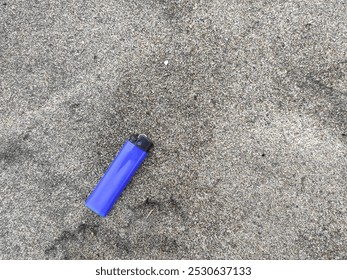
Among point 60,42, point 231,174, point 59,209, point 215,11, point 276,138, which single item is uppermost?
point 215,11

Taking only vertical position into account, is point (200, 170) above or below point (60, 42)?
below

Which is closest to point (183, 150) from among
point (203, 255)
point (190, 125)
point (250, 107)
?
point (190, 125)

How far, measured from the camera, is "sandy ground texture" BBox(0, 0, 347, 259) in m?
1.40

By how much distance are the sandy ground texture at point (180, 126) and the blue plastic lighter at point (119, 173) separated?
2.7 inches

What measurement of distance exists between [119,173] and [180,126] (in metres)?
0.31

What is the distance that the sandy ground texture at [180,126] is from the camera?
4.59ft

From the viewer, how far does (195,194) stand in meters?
1.42

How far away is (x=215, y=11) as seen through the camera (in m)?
1.46

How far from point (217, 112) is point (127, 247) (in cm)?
66

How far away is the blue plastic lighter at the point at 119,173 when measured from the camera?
137cm

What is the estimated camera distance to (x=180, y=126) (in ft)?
4.72

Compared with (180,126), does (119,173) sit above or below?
below

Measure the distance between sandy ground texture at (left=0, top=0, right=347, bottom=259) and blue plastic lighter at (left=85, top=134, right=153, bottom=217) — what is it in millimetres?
67
